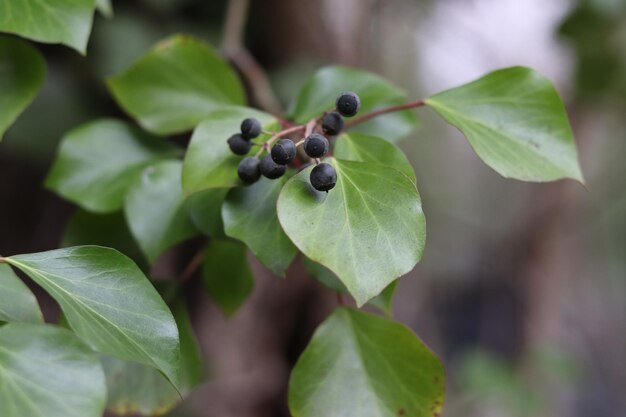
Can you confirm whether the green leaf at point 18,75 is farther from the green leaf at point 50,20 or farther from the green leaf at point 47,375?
the green leaf at point 47,375

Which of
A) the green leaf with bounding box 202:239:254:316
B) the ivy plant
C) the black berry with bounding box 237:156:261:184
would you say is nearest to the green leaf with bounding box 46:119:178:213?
the ivy plant

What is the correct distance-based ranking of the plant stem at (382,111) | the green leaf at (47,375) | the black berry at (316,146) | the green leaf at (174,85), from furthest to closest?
the green leaf at (174,85) → the plant stem at (382,111) → the black berry at (316,146) → the green leaf at (47,375)

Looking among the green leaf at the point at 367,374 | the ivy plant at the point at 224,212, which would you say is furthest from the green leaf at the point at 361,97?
the green leaf at the point at 367,374

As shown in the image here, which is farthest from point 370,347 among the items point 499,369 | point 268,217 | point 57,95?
point 499,369

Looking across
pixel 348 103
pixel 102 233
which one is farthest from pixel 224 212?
pixel 102 233

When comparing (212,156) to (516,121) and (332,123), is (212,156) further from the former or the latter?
(516,121)

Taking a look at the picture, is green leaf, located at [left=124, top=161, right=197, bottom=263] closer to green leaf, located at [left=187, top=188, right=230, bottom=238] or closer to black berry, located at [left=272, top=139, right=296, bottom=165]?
green leaf, located at [left=187, top=188, right=230, bottom=238]
